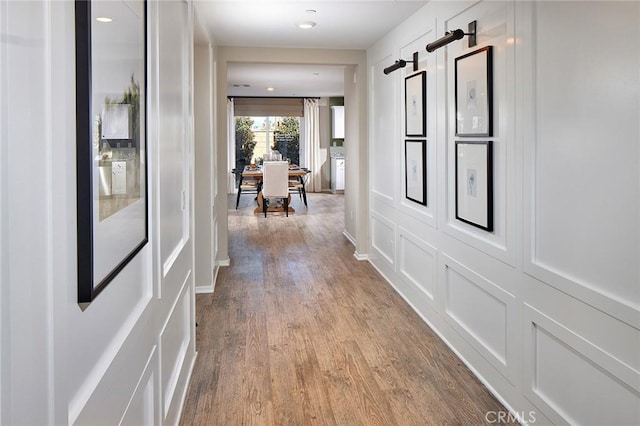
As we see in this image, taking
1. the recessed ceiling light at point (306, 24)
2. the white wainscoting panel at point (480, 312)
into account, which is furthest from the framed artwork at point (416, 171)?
the recessed ceiling light at point (306, 24)

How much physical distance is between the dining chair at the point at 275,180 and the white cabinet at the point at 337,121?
4.15 metres

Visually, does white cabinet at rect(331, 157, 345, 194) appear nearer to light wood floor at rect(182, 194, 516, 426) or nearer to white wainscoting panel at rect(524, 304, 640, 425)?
light wood floor at rect(182, 194, 516, 426)

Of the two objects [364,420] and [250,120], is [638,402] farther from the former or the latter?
[250,120]

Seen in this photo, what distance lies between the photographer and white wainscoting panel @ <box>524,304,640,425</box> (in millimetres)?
1682

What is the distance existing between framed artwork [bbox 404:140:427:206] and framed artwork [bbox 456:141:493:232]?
61 centimetres

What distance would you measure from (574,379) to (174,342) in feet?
5.45

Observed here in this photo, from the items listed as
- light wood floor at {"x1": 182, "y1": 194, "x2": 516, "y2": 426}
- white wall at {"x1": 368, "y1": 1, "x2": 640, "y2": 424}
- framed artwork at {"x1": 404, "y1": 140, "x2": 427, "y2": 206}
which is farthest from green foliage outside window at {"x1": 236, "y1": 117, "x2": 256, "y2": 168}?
white wall at {"x1": 368, "y1": 1, "x2": 640, "y2": 424}

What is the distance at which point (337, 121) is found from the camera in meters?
12.8

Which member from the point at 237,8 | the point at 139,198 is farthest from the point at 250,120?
the point at 139,198

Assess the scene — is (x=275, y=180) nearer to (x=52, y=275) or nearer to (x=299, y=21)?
(x=299, y=21)

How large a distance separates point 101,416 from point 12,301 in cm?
57

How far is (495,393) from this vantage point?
2.55 metres

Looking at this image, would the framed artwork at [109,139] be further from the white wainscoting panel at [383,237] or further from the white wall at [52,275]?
the white wainscoting panel at [383,237]

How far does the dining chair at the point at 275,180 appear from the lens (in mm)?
8945
